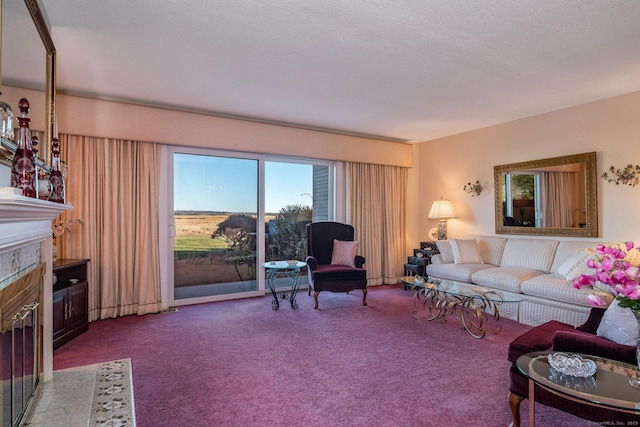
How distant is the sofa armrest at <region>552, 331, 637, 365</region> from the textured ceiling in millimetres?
2047

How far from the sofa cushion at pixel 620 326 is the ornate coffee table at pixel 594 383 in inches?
6.2

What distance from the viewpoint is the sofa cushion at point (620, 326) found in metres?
1.90

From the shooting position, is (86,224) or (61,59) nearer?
(61,59)

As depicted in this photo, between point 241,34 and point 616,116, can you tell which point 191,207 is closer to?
point 241,34

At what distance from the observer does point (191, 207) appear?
4.73 meters

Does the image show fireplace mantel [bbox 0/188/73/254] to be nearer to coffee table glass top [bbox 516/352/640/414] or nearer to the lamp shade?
coffee table glass top [bbox 516/352/640/414]

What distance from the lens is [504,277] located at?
13.5ft

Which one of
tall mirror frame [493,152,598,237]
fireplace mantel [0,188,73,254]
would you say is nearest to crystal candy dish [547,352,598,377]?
fireplace mantel [0,188,73,254]

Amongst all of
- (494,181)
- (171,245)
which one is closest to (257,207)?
(171,245)

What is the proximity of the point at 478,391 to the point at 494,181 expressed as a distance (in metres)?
3.59

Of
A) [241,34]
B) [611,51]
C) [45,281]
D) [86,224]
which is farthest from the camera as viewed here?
[86,224]

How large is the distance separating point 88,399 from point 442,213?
16.2 feet

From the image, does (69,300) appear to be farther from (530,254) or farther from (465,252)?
(530,254)

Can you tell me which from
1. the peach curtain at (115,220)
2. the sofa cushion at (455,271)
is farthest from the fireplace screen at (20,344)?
the sofa cushion at (455,271)
